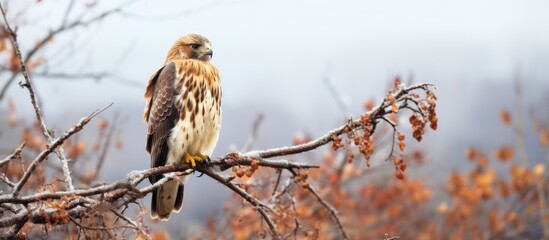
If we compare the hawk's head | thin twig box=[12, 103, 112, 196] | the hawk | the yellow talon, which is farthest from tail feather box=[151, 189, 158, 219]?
thin twig box=[12, 103, 112, 196]

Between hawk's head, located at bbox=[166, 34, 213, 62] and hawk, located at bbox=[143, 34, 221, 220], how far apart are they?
308mm

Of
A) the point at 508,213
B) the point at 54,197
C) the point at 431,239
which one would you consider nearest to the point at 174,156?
the point at 54,197

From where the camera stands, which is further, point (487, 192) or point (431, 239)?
point (431, 239)

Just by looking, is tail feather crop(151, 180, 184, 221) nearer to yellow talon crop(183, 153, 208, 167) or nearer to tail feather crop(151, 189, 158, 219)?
tail feather crop(151, 189, 158, 219)

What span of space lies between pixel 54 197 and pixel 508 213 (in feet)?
33.8

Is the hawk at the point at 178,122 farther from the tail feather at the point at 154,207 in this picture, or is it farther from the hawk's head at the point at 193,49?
the hawk's head at the point at 193,49

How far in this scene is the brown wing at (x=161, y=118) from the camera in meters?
5.26

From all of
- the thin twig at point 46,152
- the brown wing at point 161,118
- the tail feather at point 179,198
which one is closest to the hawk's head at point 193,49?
the brown wing at point 161,118

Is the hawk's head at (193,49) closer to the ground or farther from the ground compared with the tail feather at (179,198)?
farther from the ground

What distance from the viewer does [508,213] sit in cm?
1220

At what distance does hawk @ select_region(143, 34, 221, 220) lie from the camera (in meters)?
5.22

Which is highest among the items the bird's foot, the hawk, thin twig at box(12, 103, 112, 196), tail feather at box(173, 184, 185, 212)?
the hawk

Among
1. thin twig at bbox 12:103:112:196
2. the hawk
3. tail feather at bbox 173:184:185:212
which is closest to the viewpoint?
thin twig at bbox 12:103:112:196

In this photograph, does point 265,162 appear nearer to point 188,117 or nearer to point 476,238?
point 188,117
